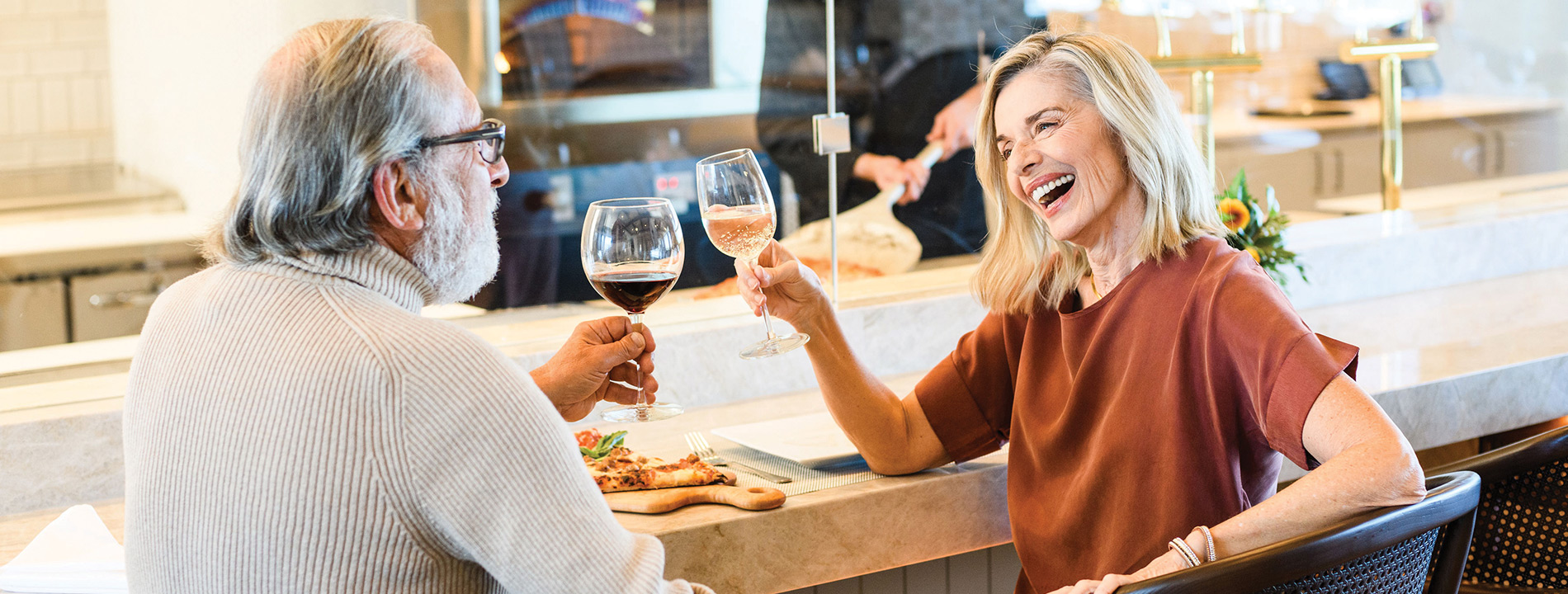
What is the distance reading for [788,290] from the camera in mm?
1561

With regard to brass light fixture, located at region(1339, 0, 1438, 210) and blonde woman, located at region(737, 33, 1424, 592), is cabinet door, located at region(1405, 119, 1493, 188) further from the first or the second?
blonde woman, located at region(737, 33, 1424, 592)

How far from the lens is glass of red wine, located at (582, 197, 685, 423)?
1295mm

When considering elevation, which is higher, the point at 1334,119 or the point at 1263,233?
the point at 1334,119

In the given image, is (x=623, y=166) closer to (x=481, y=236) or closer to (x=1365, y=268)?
(x=1365, y=268)

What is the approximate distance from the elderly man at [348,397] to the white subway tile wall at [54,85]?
3.73 ft

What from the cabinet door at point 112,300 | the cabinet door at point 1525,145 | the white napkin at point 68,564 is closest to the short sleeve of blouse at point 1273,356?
the white napkin at point 68,564

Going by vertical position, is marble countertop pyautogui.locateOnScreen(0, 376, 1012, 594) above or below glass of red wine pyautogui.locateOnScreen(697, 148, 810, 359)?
below

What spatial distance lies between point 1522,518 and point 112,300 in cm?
218

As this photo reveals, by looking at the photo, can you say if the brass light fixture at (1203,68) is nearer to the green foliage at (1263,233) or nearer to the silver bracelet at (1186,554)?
the green foliage at (1263,233)

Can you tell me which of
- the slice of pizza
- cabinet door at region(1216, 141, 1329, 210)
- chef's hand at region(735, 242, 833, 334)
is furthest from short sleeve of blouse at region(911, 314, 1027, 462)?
cabinet door at region(1216, 141, 1329, 210)

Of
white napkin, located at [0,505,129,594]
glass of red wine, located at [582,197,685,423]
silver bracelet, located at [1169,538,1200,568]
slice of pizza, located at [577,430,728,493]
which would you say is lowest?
white napkin, located at [0,505,129,594]

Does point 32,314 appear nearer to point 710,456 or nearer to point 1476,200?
point 710,456

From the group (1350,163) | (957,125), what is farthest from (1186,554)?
(1350,163)

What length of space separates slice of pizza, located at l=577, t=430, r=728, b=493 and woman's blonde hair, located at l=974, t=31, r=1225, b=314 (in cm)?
46
